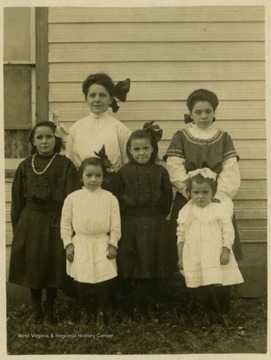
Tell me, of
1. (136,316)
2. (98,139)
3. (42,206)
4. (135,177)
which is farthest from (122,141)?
(136,316)

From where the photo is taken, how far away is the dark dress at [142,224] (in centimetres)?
284

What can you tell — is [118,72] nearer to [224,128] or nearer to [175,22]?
[175,22]

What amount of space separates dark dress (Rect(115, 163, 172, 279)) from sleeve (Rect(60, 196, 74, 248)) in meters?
0.28

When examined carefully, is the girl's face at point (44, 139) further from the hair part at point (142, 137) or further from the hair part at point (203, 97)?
the hair part at point (203, 97)

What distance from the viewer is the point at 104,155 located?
2.88m

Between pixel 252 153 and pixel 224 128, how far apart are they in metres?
0.24

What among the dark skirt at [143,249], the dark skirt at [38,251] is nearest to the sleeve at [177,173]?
the dark skirt at [143,249]

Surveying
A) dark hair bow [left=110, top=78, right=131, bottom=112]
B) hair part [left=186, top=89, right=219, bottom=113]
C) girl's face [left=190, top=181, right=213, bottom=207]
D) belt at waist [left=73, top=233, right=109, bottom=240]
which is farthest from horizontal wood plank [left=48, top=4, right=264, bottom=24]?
belt at waist [left=73, top=233, right=109, bottom=240]

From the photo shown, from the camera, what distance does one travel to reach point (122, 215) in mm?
2918

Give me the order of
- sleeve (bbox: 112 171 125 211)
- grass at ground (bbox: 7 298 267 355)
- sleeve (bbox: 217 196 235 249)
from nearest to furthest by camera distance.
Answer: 1. grass at ground (bbox: 7 298 267 355)
2. sleeve (bbox: 217 196 235 249)
3. sleeve (bbox: 112 171 125 211)

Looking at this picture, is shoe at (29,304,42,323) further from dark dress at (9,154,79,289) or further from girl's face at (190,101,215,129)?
girl's face at (190,101,215,129)

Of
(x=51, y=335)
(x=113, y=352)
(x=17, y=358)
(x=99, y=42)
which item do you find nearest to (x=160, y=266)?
(x=113, y=352)

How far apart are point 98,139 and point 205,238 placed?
2.75ft

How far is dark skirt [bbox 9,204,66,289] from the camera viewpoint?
283 cm
